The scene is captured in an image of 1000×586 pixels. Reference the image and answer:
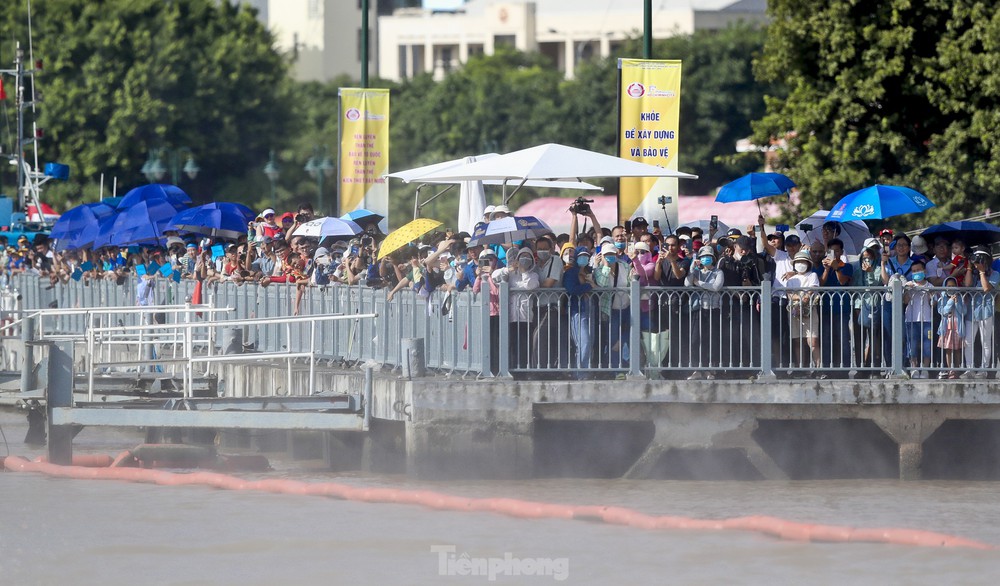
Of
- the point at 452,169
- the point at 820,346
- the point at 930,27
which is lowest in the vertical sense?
the point at 820,346

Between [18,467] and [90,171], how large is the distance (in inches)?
1820

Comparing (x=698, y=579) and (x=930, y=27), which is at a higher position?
(x=930, y=27)

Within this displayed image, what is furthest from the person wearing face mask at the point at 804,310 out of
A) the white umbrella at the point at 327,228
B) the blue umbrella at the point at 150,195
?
the blue umbrella at the point at 150,195

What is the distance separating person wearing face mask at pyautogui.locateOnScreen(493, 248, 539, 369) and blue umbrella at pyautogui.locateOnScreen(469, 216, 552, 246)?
35.0 inches

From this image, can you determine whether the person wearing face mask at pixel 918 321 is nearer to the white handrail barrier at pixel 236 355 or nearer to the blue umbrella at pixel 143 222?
the white handrail barrier at pixel 236 355

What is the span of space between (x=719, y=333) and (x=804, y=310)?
830 mm

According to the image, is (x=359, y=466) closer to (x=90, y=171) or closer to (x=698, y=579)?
(x=698, y=579)

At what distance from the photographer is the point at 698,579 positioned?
13133 mm

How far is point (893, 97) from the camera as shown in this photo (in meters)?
28.9

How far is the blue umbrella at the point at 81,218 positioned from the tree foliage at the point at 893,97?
11.3 metres

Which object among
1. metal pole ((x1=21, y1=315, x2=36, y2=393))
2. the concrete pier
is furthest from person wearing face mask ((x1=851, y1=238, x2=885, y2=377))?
metal pole ((x1=21, y1=315, x2=36, y2=393))

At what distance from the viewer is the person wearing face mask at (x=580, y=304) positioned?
1638 cm

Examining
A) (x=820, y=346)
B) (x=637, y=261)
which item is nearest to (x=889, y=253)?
(x=820, y=346)

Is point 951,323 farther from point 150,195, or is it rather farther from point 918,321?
point 150,195
